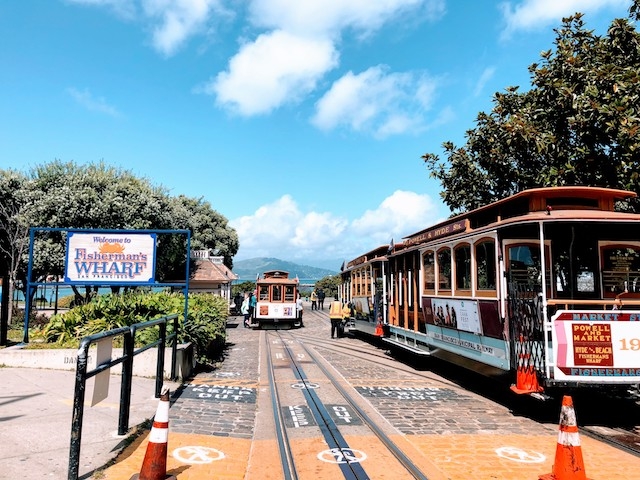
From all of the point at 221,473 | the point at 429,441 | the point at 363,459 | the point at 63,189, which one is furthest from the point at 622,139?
the point at 63,189

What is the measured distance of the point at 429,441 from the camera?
20.0 feet

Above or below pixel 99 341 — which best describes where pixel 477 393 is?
below

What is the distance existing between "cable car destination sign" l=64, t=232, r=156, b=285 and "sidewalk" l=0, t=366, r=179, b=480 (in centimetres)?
254

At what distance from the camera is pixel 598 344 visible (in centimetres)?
705

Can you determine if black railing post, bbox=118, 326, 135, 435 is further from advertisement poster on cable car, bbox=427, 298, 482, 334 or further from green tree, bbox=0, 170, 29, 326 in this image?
green tree, bbox=0, 170, 29, 326

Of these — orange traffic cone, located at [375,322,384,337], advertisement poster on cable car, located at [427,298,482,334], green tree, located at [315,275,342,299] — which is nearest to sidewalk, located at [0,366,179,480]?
advertisement poster on cable car, located at [427,298,482,334]

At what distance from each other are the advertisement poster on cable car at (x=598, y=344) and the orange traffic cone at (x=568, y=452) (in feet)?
8.54

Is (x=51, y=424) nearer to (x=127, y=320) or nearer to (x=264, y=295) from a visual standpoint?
(x=127, y=320)

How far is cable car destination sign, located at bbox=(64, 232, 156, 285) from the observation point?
1073 centimetres

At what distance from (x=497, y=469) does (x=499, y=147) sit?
13.3 m

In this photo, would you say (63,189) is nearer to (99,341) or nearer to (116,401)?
(116,401)

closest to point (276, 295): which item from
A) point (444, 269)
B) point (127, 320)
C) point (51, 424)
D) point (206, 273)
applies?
point (206, 273)

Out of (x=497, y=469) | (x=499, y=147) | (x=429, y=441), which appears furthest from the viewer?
(x=499, y=147)

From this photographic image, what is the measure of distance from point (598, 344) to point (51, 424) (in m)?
7.35
